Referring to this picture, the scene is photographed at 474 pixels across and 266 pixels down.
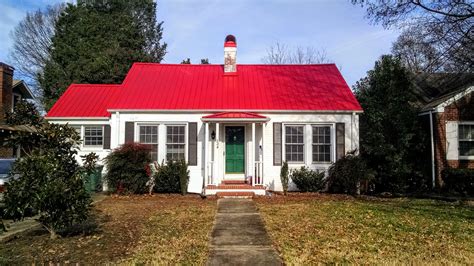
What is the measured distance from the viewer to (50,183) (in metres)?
6.89

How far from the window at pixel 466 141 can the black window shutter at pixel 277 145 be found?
26.0ft

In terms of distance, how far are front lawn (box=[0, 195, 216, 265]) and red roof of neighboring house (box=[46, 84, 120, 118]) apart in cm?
770

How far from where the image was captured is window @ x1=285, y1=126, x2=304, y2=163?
51.0 feet

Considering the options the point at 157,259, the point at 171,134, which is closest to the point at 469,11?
the point at 171,134

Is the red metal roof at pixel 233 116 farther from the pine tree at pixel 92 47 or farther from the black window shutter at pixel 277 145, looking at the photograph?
the pine tree at pixel 92 47

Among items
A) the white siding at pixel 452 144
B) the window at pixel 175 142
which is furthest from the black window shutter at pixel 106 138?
the white siding at pixel 452 144

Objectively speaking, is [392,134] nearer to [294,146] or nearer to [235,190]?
[294,146]

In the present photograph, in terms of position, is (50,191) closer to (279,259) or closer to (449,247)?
(279,259)

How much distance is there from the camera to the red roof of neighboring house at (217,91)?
1577cm

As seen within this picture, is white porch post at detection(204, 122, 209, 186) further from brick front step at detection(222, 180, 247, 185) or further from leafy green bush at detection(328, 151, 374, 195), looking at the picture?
leafy green bush at detection(328, 151, 374, 195)

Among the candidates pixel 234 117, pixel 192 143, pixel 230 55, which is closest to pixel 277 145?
pixel 234 117

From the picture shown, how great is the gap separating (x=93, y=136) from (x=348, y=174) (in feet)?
36.7

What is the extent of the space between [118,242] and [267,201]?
6.43 m

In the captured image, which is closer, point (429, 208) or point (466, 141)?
point (429, 208)
